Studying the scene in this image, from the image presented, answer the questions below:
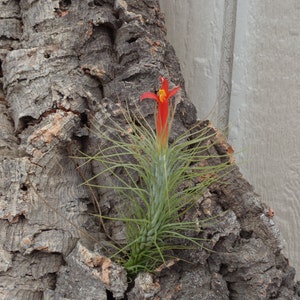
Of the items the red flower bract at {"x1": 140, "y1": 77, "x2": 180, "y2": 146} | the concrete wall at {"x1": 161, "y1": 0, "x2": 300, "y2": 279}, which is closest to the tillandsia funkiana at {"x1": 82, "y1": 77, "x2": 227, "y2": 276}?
the red flower bract at {"x1": 140, "y1": 77, "x2": 180, "y2": 146}

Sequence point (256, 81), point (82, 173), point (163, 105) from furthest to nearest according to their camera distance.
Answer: point (256, 81)
point (82, 173)
point (163, 105)

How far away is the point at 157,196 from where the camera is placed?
81 cm

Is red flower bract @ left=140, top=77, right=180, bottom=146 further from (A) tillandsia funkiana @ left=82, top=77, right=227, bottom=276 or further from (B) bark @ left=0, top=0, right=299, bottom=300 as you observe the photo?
(B) bark @ left=0, top=0, right=299, bottom=300

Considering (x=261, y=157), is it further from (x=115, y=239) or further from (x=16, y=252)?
(x=16, y=252)

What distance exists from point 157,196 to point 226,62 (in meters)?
0.56

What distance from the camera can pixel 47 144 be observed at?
90 cm

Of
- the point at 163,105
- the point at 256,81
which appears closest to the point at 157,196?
the point at 163,105

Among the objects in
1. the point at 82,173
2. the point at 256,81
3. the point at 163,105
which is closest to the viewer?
the point at 163,105

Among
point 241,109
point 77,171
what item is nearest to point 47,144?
point 77,171

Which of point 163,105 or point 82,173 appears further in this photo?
point 82,173

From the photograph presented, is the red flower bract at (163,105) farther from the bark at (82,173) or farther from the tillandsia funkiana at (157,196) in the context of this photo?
the bark at (82,173)

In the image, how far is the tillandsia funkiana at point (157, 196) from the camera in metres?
0.80

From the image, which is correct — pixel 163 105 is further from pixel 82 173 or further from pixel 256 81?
pixel 256 81

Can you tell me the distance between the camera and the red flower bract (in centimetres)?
75
